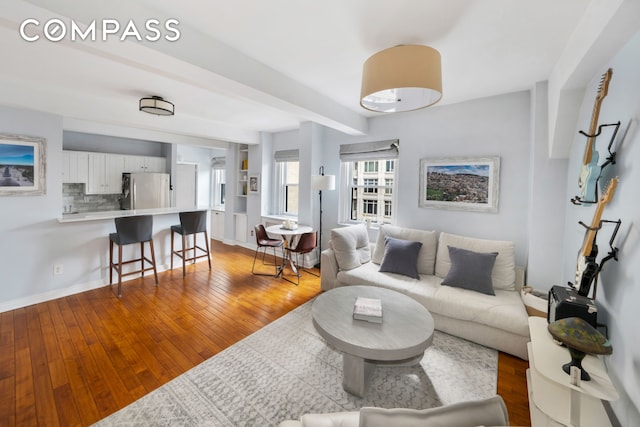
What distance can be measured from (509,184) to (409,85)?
219cm

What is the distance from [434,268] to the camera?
10.6 ft

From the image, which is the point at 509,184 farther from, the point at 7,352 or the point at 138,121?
the point at 7,352

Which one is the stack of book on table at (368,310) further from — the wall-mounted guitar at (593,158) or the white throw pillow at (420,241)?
the wall-mounted guitar at (593,158)

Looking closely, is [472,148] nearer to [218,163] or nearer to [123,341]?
[123,341]

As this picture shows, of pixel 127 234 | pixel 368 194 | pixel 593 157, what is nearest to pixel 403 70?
pixel 593 157

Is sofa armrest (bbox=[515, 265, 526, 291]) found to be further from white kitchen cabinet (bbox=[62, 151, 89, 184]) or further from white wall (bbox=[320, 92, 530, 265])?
white kitchen cabinet (bbox=[62, 151, 89, 184])

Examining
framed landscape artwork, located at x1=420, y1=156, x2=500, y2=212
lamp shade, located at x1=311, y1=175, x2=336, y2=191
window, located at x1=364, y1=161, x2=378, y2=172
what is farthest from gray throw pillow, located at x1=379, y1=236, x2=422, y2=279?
window, located at x1=364, y1=161, x2=378, y2=172

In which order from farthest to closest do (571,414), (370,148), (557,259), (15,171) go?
(370,148)
(15,171)
(557,259)
(571,414)

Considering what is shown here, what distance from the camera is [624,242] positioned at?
139 centimetres

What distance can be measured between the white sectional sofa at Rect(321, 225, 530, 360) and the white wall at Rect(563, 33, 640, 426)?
0.87 meters

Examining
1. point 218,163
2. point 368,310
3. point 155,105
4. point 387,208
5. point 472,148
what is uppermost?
point 155,105

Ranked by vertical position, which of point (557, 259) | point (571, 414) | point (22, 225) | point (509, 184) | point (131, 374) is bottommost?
point (131, 374)

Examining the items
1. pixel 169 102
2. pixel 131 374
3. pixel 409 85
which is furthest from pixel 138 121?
pixel 409 85

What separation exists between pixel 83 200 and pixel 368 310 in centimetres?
634
